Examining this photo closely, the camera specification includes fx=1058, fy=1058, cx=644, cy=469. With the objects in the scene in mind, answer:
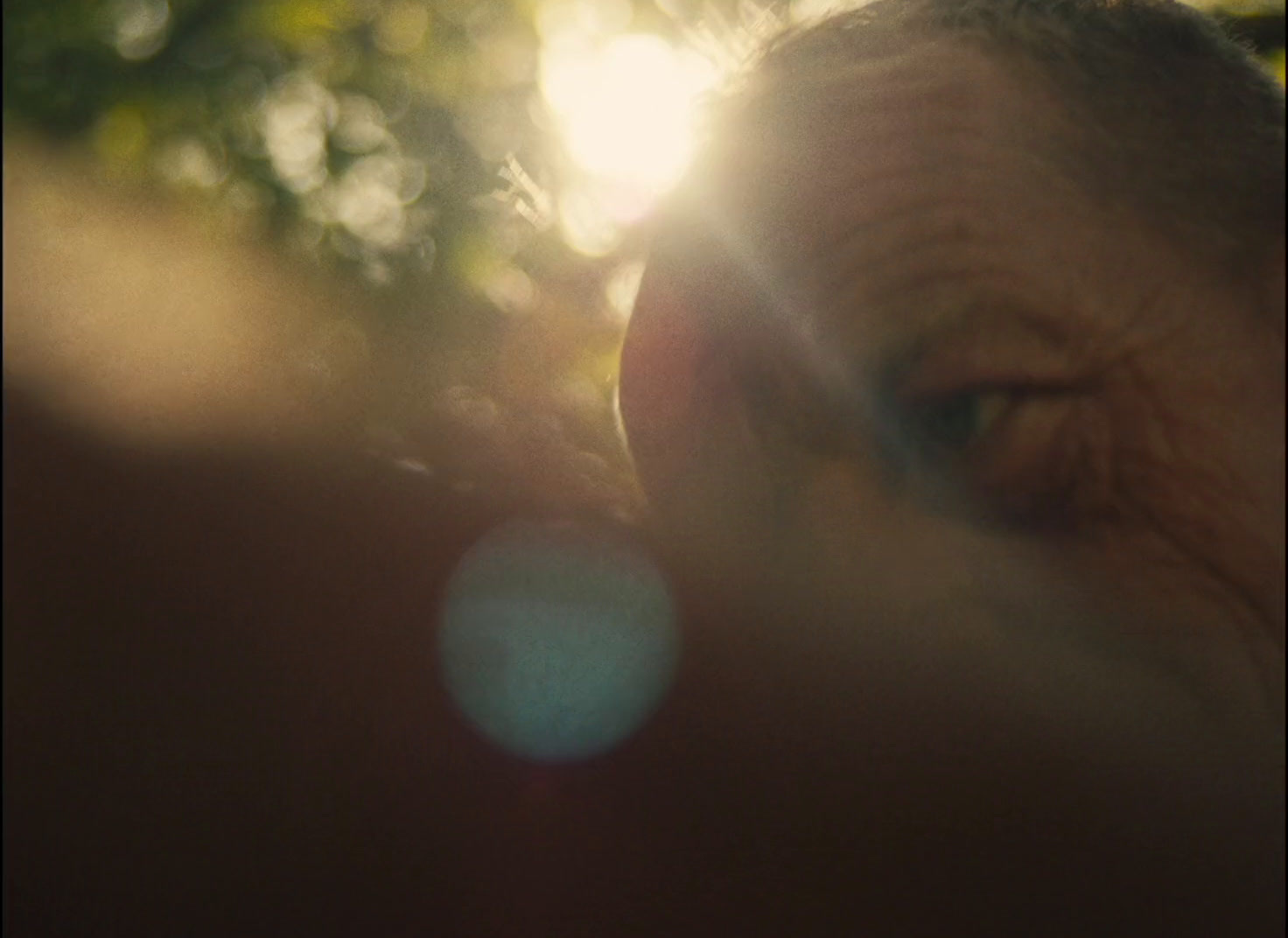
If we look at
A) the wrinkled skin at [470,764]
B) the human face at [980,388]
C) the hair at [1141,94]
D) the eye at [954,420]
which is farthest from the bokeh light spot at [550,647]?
the hair at [1141,94]

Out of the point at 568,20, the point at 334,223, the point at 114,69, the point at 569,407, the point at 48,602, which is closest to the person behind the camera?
the point at 48,602

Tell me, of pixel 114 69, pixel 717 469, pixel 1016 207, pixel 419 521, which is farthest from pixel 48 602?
pixel 114 69

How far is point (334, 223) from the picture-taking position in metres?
4.11

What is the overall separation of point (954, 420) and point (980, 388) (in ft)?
0.12

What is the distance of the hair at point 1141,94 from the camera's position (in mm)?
946

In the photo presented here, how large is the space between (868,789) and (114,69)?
3767 mm

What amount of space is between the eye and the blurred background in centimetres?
30

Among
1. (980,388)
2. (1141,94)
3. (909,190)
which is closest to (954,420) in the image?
(980,388)

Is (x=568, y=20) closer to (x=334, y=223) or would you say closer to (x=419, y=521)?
(x=334, y=223)

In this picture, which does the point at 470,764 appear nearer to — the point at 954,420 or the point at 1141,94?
the point at 954,420

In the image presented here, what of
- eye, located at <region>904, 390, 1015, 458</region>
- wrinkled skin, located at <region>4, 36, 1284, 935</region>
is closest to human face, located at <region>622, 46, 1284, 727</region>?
eye, located at <region>904, 390, 1015, 458</region>

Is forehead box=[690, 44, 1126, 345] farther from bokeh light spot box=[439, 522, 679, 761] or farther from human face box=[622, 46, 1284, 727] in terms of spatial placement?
bokeh light spot box=[439, 522, 679, 761]

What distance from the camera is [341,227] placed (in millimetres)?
4160

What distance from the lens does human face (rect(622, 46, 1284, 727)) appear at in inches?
33.7
